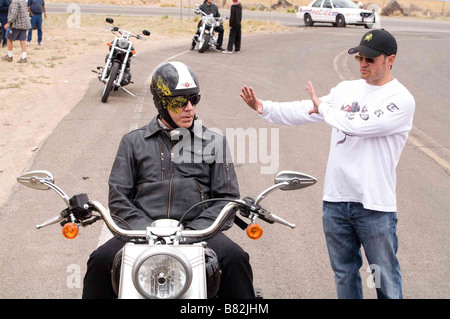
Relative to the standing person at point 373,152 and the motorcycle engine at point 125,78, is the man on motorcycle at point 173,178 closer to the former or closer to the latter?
the standing person at point 373,152

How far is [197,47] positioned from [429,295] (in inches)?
718

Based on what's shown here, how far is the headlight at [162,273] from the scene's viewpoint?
2848 millimetres

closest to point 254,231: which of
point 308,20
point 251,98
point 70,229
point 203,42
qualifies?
point 70,229

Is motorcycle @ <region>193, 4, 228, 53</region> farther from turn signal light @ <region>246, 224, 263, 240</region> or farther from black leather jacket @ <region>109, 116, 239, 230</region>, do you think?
turn signal light @ <region>246, 224, 263, 240</region>

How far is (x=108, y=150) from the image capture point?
9.62 metres

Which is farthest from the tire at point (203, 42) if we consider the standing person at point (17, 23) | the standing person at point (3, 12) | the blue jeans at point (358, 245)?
the blue jeans at point (358, 245)

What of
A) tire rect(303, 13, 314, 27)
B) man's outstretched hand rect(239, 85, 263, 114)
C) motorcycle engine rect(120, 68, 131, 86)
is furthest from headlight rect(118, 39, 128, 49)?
tire rect(303, 13, 314, 27)

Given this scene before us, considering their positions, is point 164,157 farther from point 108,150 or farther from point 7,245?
point 108,150

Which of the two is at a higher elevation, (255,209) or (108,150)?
(255,209)

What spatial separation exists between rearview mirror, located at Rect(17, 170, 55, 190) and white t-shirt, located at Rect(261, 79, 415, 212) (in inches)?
70.3

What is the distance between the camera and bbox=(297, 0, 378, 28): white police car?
34.6m

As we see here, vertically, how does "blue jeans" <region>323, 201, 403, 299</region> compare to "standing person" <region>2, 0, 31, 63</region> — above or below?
above
